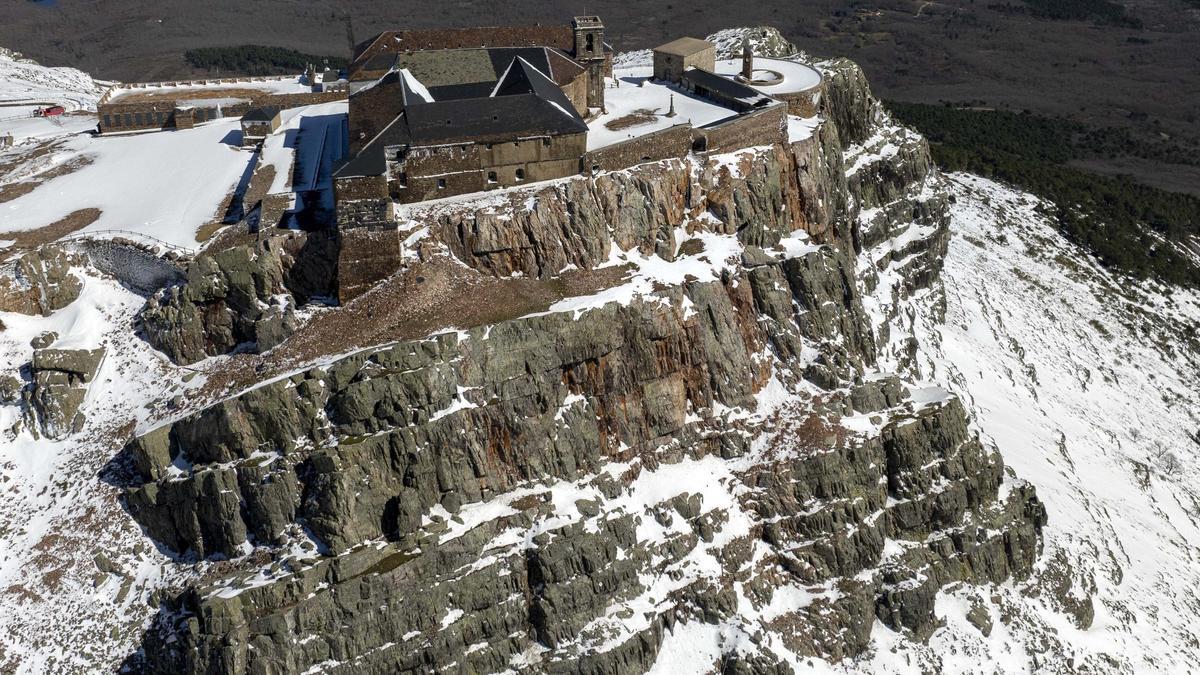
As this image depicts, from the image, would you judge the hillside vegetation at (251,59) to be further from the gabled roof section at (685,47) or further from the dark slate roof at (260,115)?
the gabled roof section at (685,47)

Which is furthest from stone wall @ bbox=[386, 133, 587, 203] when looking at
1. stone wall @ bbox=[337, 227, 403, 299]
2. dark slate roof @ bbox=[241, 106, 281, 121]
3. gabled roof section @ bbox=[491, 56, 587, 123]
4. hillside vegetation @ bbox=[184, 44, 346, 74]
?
hillside vegetation @ bbox=[184, 44, 346, 74]

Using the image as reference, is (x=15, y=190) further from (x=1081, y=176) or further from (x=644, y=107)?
(x=1081, y=176)

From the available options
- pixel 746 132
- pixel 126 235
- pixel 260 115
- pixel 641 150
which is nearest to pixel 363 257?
pixel 126 235

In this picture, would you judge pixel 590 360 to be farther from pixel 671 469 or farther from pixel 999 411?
pixel 999 411

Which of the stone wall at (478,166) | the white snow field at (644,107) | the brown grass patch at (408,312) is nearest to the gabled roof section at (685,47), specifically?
the white snow field at (644,107)

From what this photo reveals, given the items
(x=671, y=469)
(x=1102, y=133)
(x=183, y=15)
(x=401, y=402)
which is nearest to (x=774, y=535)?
(x=671, y=469)
